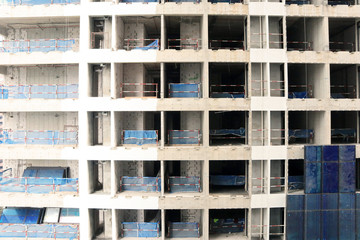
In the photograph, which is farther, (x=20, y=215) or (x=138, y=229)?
(x=20, y=215)

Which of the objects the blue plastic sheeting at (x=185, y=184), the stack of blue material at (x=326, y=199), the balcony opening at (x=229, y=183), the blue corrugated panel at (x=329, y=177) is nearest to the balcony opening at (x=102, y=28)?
the blue plastic sheeting at (x=185, y=184)

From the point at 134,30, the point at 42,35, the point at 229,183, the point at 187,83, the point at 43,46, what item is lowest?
the point at 229,183

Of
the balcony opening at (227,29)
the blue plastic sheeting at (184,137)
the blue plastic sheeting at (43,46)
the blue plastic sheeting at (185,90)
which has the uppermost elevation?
the balcony opening at (227,29)

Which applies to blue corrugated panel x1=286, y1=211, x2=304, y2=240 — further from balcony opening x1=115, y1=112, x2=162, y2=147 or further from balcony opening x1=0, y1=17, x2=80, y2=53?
balcony opening x1=0, y1=17, x2=80, y2=53

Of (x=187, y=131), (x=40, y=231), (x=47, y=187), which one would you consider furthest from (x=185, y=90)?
(x=40, y=231)

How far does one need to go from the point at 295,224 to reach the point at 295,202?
57.9 inches

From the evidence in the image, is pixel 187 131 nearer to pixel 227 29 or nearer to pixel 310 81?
pixel 227 29

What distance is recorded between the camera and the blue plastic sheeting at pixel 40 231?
15.3 m

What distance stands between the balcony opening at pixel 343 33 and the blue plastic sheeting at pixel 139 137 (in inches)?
614

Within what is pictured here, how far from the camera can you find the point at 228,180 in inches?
635

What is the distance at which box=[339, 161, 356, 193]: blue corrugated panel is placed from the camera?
48.2 ft

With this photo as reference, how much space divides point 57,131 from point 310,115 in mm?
19195

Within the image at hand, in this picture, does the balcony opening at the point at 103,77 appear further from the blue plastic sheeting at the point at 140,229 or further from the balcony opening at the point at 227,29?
the blue plastic sheeting at the point at 140,229

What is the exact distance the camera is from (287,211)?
47.8 feet
